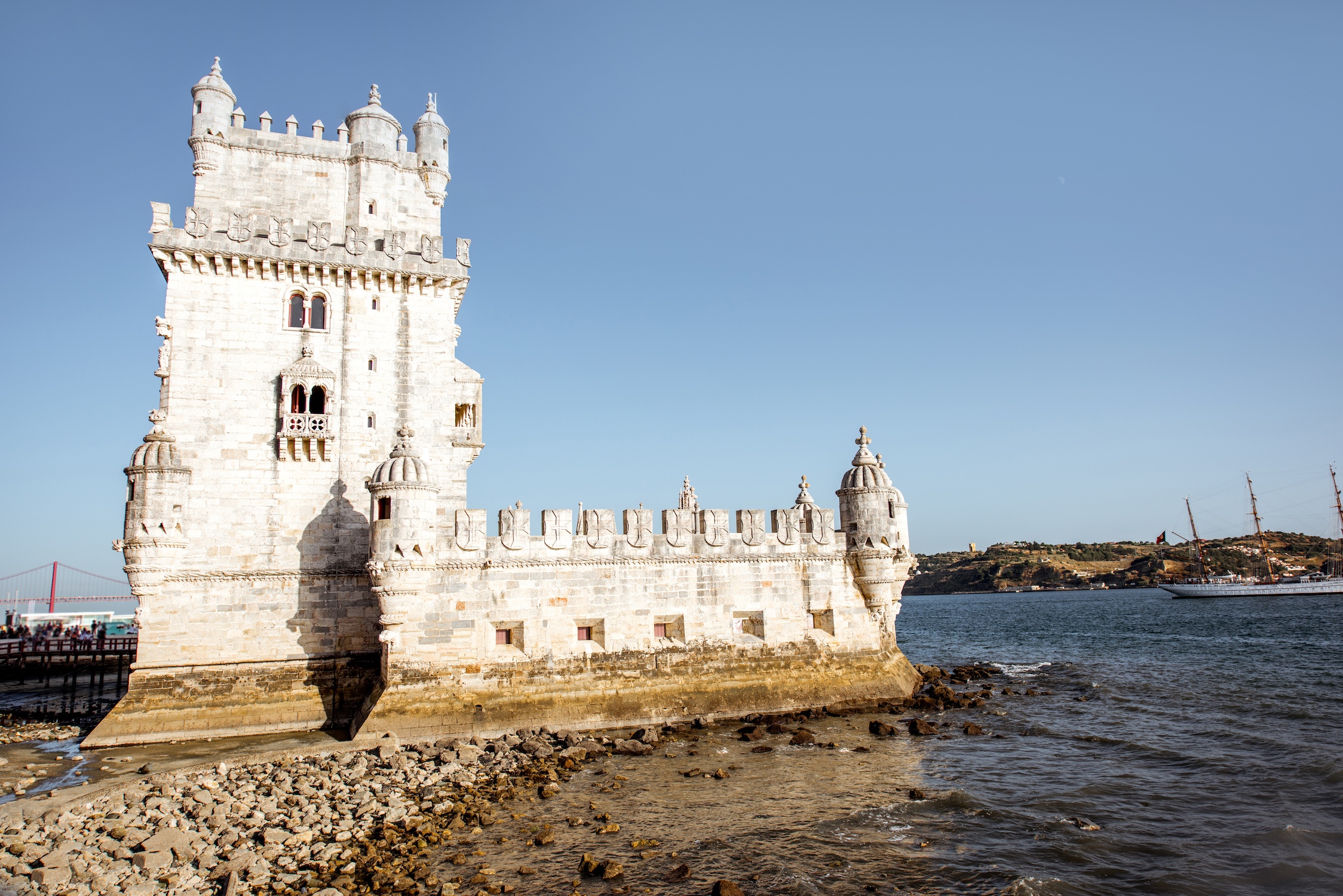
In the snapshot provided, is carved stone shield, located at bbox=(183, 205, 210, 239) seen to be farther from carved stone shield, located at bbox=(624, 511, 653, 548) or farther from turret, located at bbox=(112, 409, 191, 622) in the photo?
carved stone shield, located at bbox=(624, 511, 653, 548)

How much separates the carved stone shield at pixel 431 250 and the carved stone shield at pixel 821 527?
537 inches

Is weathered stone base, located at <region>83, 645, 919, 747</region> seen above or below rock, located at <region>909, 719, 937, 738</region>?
above

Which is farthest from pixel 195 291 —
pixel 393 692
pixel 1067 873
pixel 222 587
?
pixel 1067 873

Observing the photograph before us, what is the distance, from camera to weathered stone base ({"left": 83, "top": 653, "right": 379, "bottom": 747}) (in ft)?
57.1

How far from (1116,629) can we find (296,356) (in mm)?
59852

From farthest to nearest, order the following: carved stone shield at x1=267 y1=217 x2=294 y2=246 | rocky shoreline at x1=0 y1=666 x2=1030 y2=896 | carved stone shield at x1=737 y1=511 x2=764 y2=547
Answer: carved stone shield at x1=737 y1=511 x2=764 y2=547 < carved stone shield at x1=267 y1=217 x2=294 y2=246 < rocky shoreline at x1=0 y1=666 x2=1030 y2=896

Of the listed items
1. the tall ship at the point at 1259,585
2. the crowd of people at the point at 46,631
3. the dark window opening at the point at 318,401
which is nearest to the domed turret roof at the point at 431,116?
the dark window opening at the point at 318,401

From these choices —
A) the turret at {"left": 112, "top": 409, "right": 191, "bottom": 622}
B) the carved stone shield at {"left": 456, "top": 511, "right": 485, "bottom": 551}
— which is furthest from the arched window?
the carved stone shield at {"left": 456, "top": 511, "right": 485, "bottom": 551}

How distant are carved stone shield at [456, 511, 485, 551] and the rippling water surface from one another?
6383 millimetres

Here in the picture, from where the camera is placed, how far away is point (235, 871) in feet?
34.2

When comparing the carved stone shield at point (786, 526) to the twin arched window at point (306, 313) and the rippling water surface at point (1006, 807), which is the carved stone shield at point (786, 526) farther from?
the twin arched window at point (306, 313)

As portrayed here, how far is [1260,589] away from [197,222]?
365 feet

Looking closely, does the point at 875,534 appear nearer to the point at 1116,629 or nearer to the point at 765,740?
the point at 765,740

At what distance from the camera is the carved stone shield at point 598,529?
1923cm
